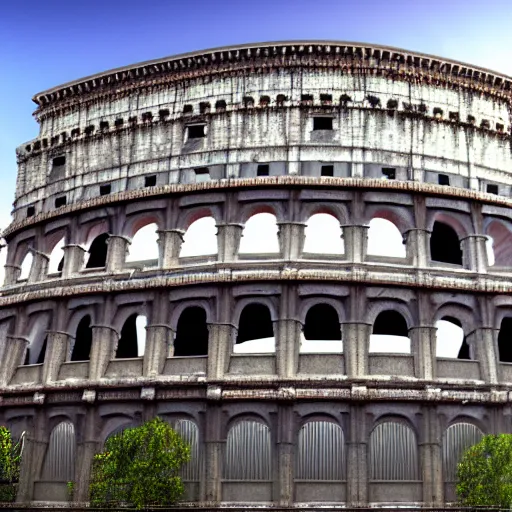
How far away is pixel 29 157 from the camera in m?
27.0

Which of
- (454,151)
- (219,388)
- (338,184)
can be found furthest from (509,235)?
(219,388)

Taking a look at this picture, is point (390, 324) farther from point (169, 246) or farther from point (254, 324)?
point (169, 246)

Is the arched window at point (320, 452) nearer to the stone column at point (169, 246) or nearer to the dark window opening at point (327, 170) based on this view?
the stone column at point (169, 246)

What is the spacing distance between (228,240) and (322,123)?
5108mm

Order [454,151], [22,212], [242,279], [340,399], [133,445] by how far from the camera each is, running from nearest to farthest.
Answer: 1. [133,445]
2. [340,399]
3. [242,279]
4. [454,151]
5. [22,212]

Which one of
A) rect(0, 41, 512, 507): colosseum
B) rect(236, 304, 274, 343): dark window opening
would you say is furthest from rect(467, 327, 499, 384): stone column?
rect(236, 304, 274, 343): dark window opening

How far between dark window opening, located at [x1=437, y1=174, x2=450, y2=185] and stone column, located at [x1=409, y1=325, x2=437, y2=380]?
499 centimetres

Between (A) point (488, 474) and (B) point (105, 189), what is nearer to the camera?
(A) point (488, 474)

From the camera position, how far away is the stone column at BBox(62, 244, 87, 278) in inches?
914

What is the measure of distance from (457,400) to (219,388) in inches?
261

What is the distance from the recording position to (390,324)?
77.2 ft

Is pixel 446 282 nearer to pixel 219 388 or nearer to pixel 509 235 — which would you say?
pixel 509 235

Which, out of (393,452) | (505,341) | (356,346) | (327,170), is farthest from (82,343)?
(505,341)

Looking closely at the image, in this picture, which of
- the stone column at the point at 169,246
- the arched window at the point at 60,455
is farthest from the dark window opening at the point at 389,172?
the arched window at the point at 60,455
